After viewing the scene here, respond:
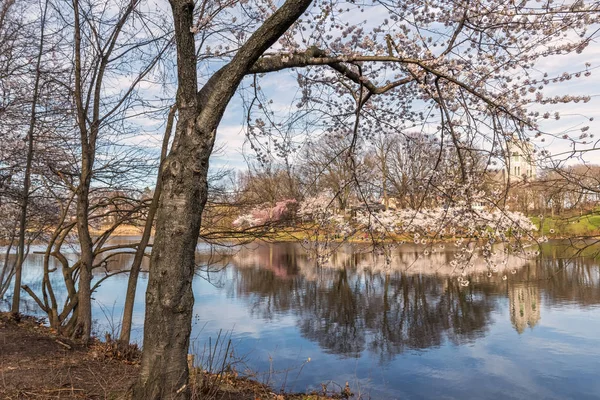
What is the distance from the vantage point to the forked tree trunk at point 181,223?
284cm

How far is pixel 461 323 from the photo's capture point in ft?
32.0

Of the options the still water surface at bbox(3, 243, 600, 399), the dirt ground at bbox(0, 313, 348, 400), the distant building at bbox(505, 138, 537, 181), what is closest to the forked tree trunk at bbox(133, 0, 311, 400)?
the dirt ground at bbox(0, 313, 348, 400)

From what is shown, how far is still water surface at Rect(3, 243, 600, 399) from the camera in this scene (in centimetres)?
671

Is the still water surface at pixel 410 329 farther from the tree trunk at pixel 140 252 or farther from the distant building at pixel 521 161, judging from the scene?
the distant building at pixel 521 161

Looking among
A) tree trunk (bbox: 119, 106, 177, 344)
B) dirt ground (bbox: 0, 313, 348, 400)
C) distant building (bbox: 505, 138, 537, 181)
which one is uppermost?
distant building (bbox: 505, 138, 537, 181)

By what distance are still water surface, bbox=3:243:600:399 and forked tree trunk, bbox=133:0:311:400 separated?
1.45m

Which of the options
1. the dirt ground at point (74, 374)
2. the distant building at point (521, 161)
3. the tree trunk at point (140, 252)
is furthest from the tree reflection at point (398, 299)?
the dirt ground at point (74, 374)

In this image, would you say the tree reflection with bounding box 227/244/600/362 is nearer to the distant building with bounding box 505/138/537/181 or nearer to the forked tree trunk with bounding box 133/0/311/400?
the distant building with bounding box 505/138/537/181

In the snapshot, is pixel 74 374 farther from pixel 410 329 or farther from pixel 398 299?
pixel 398 299

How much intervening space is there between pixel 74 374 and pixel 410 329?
6884 mm

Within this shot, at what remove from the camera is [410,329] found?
9359 mm

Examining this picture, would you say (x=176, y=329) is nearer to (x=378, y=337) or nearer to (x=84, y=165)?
(x=84, y=165)

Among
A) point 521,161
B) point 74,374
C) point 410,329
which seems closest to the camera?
point 74,374

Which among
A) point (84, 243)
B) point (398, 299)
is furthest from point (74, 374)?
point (398, 299)
